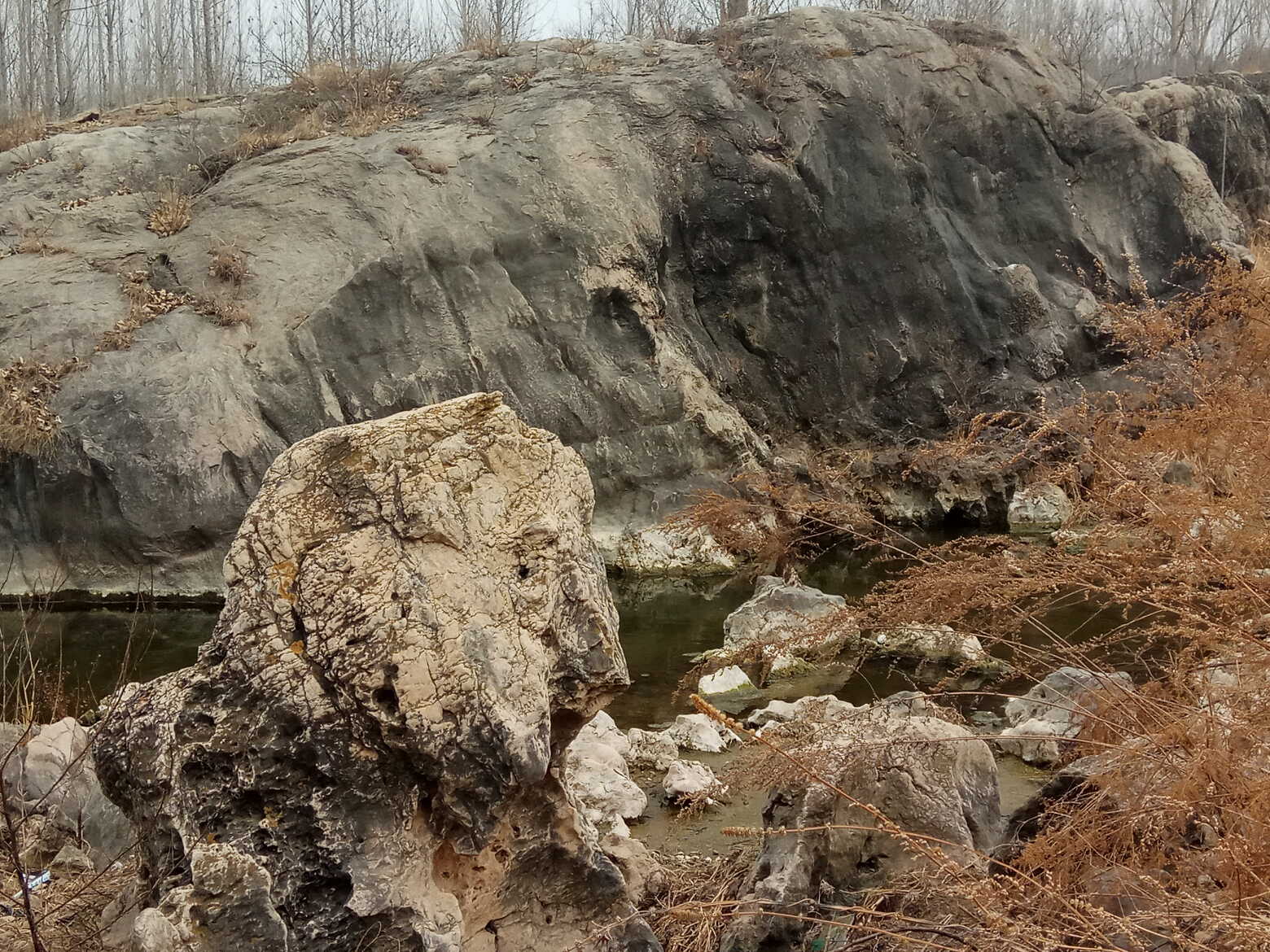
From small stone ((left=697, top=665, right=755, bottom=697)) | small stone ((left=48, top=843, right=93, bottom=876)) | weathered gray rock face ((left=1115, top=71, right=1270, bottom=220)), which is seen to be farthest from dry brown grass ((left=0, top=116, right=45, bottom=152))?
weathered gray rock face ((left=1115, top=71, right=1270, bottom=220))

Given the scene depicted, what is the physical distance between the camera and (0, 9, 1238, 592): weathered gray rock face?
36.8 feet

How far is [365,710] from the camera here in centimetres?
250

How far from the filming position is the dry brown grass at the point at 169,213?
13234 mm

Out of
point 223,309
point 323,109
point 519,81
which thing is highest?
point 519,81

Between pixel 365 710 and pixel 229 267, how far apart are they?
1116 cm

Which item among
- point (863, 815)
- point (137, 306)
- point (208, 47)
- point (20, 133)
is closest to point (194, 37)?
point (208, 47)

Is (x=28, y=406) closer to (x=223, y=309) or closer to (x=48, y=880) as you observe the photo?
(x=223, y=309)

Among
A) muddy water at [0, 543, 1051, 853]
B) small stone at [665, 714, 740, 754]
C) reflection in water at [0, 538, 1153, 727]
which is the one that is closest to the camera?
muddy water at [0, 543, 1051, 853]

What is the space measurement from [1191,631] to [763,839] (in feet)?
5.97

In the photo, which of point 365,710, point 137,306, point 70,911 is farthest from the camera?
point 137,306

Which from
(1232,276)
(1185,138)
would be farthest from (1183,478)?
(1185,138)

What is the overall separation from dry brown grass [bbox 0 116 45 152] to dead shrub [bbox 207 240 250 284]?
4.85m

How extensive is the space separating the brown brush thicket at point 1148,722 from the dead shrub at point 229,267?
10532 mm

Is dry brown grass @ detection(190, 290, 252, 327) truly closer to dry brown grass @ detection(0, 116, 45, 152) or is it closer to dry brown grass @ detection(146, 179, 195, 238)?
dry brown grass @ detection(146, 179, 195, 238)
